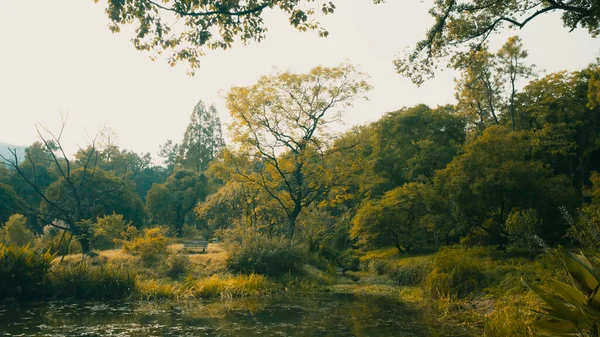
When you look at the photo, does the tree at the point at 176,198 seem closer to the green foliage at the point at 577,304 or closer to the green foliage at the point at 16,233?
the green foliage at the point at 16,233

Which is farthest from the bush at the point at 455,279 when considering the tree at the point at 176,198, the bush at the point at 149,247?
the tree at the point at 176,198

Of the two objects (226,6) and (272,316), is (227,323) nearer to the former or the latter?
(272,316)

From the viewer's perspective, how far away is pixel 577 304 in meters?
5.24

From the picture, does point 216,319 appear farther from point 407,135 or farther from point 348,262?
point 407,135

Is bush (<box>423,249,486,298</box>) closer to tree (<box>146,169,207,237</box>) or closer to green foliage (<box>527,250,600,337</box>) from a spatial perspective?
green foliage (<box>527,250,600,337</box>)

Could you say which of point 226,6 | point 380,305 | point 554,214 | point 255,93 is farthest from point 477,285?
point 255,93

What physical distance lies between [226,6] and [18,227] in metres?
25.2

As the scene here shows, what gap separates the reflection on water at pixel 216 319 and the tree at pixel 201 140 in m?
46.6

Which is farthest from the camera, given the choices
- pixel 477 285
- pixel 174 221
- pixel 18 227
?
pixel 174 221

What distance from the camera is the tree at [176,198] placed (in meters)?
45.4

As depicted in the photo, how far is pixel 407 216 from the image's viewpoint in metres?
27.1

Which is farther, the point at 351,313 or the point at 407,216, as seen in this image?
the point at 407,216

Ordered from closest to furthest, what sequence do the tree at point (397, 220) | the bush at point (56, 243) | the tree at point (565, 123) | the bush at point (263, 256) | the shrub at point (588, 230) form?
1. the shrub at point (588, 230)
2. the bush at point (263, 256)
3. the bush at point (56, 243)
4. the tree at point (397, 220)
5. the tree at point (565, 123)

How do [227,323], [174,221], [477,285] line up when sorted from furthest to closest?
[174,221], [477,285], [227,323]
